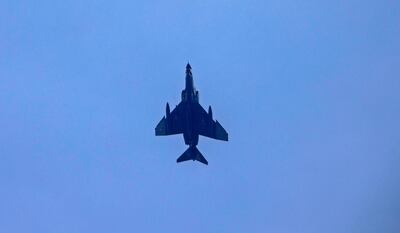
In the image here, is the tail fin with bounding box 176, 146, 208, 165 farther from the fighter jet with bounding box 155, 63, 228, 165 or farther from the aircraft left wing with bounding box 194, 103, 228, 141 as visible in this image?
the aircraft left wing with bounding box 194, 103, 228, 141

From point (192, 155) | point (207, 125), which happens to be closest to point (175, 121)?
point (207, 125)

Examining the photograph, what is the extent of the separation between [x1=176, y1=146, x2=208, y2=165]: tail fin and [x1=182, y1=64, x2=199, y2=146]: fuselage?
4.93 feet

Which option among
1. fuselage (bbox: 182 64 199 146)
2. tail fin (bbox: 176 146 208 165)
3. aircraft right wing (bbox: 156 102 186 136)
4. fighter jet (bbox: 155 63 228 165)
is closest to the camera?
fuselage (bbox: 182 64 199 146)

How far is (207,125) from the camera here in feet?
373

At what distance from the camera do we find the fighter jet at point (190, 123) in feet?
358

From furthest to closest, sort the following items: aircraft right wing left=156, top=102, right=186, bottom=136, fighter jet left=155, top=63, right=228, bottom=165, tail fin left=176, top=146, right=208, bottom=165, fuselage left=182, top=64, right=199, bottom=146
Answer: tail fin left=176, top=146, right=208, bottom=165, aircraft right wing left=156, top=102, right=186, bottom=136, fighter jet left=155, top=63, right=228, bottom=165, fuselage left=182, top=64, right=199, bottom=146

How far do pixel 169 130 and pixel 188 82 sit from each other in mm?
8217

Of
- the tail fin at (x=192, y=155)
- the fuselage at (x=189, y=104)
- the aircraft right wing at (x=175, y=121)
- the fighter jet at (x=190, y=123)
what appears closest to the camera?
the fuselage at (x=189, y=104)

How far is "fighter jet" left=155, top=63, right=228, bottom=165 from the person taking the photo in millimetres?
109188

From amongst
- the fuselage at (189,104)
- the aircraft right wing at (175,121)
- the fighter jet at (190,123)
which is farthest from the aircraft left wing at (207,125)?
the aircraft right wing at (175,121)

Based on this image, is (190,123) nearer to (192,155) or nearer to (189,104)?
(189,104)

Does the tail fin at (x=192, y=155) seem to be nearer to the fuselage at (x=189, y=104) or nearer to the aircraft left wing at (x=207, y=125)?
the fuselage at (x=189, y=104)

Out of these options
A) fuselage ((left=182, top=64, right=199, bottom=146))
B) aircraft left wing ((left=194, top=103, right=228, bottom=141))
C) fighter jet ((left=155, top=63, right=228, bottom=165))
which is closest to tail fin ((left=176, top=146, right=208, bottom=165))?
fighter jet ((left=155, top=63, right=228, bottom=165))

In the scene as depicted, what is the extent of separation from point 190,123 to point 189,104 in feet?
9.59
